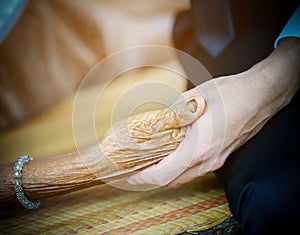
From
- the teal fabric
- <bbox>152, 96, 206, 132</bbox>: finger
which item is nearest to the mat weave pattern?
<bbox>152, 96, 206, 132</bbox>: finger

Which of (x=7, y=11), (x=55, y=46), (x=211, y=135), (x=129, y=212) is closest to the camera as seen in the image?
(x=211, y=135)

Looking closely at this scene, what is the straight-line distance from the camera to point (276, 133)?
92cm

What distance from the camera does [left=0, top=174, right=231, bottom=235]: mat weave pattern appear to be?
0.93 m

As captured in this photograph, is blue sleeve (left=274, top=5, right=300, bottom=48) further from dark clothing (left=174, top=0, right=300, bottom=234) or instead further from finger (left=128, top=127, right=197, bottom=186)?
finger (left=128, top=127, right=197, bottom=186)

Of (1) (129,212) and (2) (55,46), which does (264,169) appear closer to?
(1) (129,212)

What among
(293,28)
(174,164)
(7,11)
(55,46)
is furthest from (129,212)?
(55,46)

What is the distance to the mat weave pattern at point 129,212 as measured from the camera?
93cm

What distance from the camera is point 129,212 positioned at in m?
1.00

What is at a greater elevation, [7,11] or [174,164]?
[7,11]

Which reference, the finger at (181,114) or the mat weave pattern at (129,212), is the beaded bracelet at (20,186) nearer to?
the mat weave pattern at (129,212)

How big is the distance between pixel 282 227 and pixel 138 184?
337 millimetres

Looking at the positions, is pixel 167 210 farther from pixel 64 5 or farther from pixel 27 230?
pixel 64 5

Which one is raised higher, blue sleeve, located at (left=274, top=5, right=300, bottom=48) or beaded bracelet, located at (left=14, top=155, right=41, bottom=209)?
blue sleeve, located at (left=274, top=5, right=300, bottom=48)

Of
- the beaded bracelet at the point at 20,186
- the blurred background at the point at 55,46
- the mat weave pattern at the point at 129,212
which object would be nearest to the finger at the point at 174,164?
the mat weave pattern at the point at 129,212
